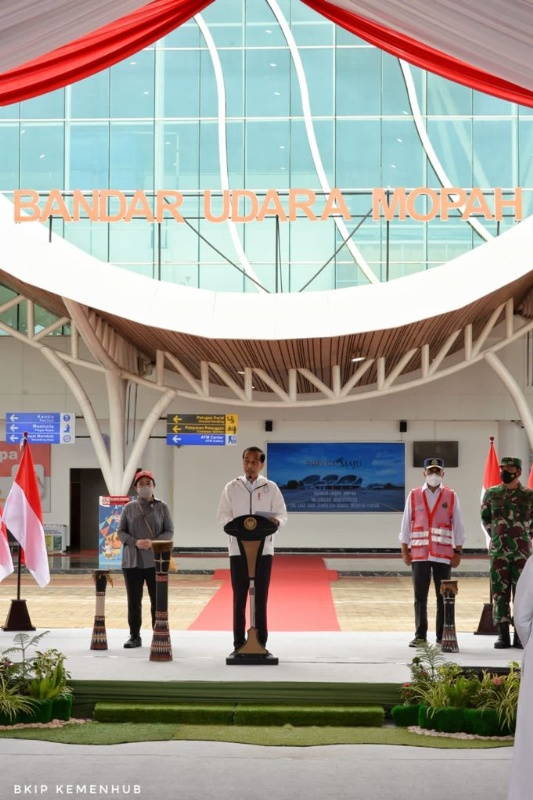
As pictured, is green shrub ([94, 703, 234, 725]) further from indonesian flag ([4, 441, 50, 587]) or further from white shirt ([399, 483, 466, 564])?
indonesian flag ([4, 441, 50, 587])

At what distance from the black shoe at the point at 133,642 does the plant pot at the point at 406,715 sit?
3468mm

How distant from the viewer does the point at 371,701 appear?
8.59 m

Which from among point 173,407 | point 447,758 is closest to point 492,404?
point 173,407

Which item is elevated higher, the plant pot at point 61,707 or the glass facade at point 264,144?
the glass facade at point 264,144

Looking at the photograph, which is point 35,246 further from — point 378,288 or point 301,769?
point 301,769

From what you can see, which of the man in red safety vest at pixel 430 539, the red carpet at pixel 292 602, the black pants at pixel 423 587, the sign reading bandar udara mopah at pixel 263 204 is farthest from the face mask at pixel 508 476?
the sign reading bandar udara mopah at pixel 263 204

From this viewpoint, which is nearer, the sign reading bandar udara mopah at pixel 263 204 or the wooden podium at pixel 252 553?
the wooden podium at pixel 252 553

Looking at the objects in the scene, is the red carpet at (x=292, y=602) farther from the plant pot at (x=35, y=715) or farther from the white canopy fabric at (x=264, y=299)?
the plant pot at (x=35, y=715)

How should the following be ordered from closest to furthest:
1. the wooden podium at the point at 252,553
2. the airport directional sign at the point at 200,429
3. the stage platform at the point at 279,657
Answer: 1. the stage platform at the point at 279,657
2. the wooden podium at the point at 252,553
3. the airport directional sign at the point at 200,429

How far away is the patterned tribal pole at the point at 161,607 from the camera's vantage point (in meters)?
9.89

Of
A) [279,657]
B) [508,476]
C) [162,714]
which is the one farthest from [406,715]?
[508,476]

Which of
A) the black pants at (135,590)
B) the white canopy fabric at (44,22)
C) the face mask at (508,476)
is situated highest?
the white canopy fabric at (44,22)

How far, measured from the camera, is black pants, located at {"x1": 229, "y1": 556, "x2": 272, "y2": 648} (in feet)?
32.8

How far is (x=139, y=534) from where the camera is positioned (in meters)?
11.1
